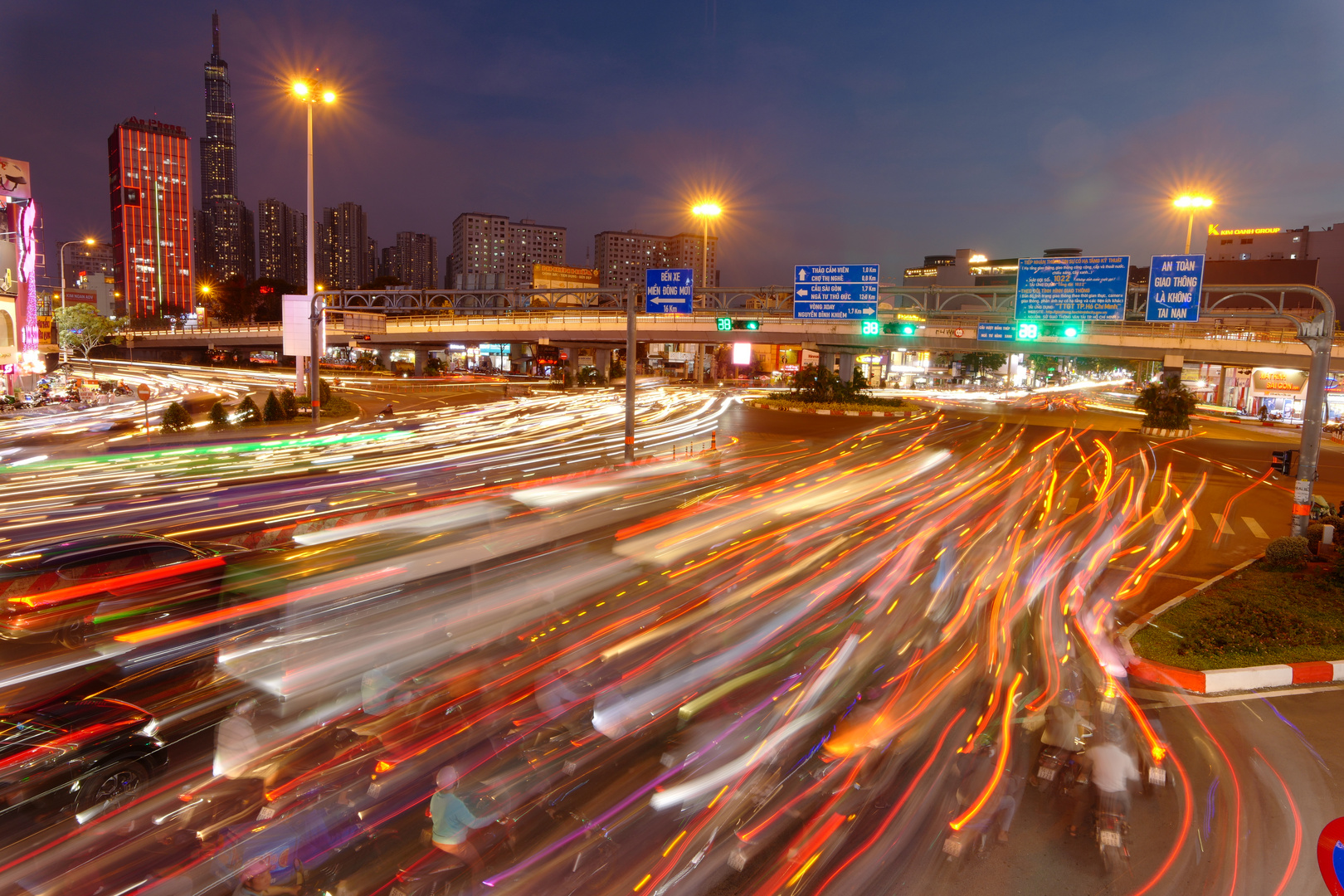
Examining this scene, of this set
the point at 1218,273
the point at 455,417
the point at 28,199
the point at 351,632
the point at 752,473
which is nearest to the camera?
the point at 351,632

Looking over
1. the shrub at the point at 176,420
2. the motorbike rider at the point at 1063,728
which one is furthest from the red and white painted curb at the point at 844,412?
the motorbike rider at the point at 1063,728

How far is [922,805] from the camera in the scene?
6.29 meters

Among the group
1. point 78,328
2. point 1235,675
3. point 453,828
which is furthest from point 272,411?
point 78,328

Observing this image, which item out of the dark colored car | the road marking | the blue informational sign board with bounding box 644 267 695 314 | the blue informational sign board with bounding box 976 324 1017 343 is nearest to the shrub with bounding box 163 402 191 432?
the blue informational sign board with bounding box 644 267 695 314

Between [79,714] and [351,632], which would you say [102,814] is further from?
[351,632]

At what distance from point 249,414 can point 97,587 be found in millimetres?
27001

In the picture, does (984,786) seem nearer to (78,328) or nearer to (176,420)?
(176,420)

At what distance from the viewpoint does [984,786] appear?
6613mm

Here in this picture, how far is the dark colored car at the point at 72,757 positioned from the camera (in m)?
5.64

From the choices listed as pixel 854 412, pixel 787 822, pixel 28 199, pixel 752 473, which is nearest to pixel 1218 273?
pixel 854 412

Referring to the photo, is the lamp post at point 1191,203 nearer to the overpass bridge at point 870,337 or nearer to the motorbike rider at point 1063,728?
the overpass bridge at point 870,337

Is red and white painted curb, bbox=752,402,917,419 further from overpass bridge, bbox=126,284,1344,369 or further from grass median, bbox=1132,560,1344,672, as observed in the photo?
grass median, bbox=1132,560,1344,672

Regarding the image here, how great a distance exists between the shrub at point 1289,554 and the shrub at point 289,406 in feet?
121

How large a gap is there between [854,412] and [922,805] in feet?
143
